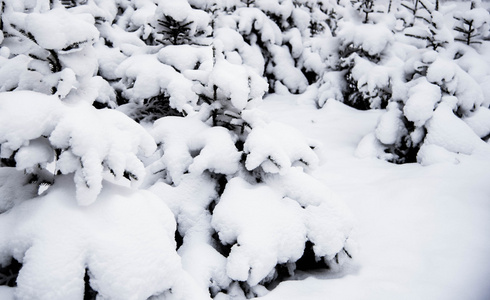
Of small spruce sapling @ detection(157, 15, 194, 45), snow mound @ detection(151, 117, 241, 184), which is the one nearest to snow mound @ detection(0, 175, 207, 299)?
snow mound @ detection(151, 117, 241, 184)

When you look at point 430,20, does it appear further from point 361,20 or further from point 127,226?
point 127,226

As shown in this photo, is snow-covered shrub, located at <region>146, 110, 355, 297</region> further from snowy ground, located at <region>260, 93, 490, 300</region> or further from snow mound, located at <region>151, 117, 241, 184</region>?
snowy ground, located at <region>260, 93, 490, 300</region>

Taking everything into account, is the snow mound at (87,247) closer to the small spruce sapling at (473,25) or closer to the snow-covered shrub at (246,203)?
the snow-covered shrub at (246,203)

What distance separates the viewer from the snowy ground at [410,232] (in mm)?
2820

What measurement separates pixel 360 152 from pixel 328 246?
3149 millimetres

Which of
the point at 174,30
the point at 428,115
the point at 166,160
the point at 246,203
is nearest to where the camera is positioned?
the point at 246,203

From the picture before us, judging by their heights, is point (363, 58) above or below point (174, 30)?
below

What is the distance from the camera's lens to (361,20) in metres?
8.96

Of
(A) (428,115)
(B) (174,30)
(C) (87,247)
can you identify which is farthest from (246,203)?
(A) (428,115)

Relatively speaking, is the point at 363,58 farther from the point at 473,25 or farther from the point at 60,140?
the point at 60,140

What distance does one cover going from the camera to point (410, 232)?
12.1ft

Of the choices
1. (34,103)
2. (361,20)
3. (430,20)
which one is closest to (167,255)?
(34,103)

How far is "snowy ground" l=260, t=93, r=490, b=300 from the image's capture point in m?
2.82

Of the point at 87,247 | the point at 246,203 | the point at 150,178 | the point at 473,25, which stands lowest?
the point at 150,178
